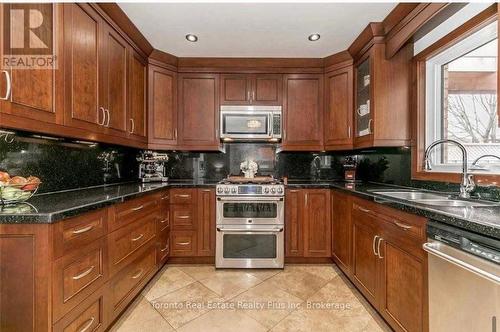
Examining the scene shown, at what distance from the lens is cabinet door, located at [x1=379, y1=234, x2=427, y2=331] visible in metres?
1.33

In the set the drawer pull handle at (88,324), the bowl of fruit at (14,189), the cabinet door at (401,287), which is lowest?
the drawer pull handle at (88,324)

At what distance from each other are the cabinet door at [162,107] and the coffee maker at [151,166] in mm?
201

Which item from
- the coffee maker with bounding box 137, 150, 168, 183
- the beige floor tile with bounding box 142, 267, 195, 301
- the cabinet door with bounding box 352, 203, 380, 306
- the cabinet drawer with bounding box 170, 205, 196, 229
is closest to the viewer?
the cabinet door with bounding box 352, 203, 380, 306

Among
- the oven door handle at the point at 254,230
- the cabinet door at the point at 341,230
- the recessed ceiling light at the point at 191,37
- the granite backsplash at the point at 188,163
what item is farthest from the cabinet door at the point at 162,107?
the cabinet door at the point at 341,230

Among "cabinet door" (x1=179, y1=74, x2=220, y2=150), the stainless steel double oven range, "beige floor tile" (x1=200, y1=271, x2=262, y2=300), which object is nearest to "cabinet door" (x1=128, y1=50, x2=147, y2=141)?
"cabinet door" (x1=179, y1=74, x2=220, y2=150)

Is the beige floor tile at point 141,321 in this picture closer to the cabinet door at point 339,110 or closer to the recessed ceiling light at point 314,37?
the cabinet door at point 339,110

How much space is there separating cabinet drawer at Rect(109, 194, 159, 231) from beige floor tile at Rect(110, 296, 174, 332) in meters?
0.72

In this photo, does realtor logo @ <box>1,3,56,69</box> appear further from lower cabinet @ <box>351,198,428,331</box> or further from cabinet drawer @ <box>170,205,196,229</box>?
lower cabinet @ <box>351,198,428,331</box>

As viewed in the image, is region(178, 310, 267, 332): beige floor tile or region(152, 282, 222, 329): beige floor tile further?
region(152, 282, 222, 329): beige floor tile

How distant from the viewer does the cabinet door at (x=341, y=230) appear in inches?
90.8

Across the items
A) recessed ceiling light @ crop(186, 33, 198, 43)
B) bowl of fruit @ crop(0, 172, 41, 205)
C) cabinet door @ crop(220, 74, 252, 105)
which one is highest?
recessed ceiling light @ crop(186, 33, 198, 43)

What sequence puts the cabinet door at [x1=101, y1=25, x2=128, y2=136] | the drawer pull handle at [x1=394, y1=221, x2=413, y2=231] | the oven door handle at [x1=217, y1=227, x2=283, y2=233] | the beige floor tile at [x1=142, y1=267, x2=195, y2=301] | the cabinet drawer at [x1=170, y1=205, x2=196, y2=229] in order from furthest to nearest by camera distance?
the cabinet drawer at [x1=170, y1=205, x2=196, y2=229] → the oven door handle at [x1=217, y1=227, x2=283, y2=233] → the beige floor tile at [x1=142, y1=267, x2=195, y2=301] → the cabinet door at [x1=101, y1=25, x2=128, y2=136] → the drawer pull handle at [x1=394, y1=221, x2=413, y2=231]

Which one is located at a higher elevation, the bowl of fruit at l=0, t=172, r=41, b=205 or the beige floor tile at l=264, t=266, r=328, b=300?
the bowl of fruit at l=0, t=172, r=41, b=205

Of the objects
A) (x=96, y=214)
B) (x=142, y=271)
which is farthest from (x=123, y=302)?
(x=96, y=214)
